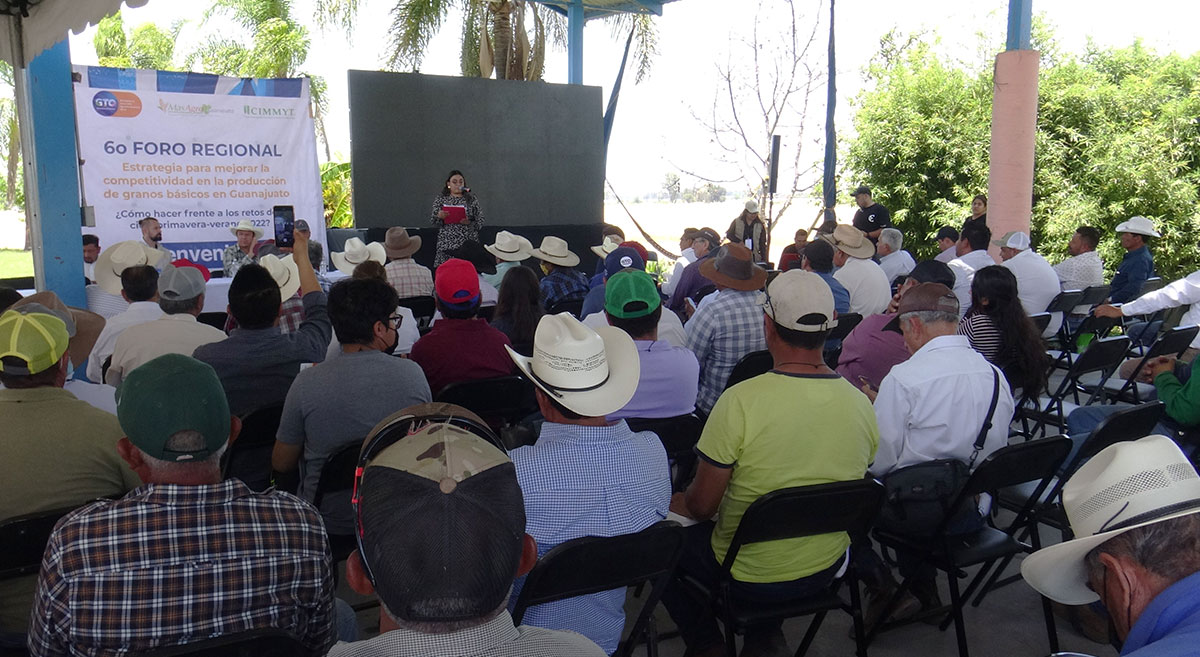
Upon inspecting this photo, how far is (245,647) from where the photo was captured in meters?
1.59

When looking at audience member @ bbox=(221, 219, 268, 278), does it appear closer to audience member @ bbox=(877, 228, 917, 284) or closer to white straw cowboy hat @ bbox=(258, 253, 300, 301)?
white straw cowboy hat @ bbox=(258, 253, 300, 301)

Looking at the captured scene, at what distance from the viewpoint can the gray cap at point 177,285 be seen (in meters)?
3.71

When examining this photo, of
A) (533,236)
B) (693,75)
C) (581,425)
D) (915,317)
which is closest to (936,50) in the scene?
(693,75)

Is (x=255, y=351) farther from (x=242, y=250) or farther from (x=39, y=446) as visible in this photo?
(x=242, y=250)

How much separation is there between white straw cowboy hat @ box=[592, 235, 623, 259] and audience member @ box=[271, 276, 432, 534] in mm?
5070

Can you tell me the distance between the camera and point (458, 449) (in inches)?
47.3

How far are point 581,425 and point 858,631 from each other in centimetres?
128

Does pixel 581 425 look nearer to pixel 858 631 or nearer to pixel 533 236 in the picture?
pixel 858 631

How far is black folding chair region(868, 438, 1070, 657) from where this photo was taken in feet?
8.89

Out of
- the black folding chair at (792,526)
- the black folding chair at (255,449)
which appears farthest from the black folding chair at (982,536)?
the black folding chair at (255,449)

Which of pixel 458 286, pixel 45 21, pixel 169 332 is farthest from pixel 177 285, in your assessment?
pixel 45 21

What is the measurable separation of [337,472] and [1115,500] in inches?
85.5

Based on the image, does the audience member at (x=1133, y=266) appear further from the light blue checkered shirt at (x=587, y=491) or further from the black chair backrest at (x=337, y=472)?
the black chair backrest at (x=337, y=472)

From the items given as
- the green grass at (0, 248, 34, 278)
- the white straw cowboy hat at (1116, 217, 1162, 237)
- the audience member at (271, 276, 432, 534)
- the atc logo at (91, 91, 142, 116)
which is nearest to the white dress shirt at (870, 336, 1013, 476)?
the audience member at (271, 276, 432, 534)
